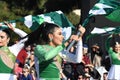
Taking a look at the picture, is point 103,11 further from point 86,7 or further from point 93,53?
point 86,7

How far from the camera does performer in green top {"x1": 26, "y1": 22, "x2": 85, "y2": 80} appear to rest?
26.1ft

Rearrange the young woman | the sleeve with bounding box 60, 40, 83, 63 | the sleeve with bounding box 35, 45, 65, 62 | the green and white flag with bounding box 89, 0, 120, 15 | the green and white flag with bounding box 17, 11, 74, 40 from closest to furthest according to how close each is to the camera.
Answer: the sleeve with bounding box 35, 45, 65, 62
the sleeve with bounding box 60, 40, 83, 63
the young woman
the green and white flag with bounding box 17, 11, 74, 40
the green and white flag with bounding box 89, 0, 120, 15

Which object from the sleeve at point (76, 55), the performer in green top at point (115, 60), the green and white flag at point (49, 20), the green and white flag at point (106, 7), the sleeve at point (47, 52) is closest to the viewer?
the sleeve at point (47, 52)

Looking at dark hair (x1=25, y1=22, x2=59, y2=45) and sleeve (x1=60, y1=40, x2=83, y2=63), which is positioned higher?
dark hair (x1=25, y1=22, x2=59, y2=45)

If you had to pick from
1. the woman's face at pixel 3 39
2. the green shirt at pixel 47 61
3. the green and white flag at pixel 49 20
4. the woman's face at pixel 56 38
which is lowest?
the green shirt at pixel 47 61

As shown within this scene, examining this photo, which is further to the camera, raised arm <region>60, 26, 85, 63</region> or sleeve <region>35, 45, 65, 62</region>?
raised arm <region>60, 26, 85, 63</region>

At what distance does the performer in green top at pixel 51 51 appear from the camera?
313 inches

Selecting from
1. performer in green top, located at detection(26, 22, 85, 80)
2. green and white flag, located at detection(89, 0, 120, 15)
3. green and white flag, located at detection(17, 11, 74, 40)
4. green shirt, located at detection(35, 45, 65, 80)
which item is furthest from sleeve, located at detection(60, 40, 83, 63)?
green and white flag, located at detection(89, 0, 120, 15)

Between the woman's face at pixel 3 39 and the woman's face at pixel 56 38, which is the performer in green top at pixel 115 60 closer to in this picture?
the woman's face at pixel 3 39

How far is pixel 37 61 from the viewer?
326 inches

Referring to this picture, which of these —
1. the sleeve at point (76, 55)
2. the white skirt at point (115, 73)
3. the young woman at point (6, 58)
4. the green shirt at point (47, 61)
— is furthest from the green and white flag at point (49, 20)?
the green shirt at point (47, 61)

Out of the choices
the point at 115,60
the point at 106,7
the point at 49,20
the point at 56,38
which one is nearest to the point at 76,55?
the point at 56,38

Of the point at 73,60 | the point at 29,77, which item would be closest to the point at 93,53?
the point at 29,77

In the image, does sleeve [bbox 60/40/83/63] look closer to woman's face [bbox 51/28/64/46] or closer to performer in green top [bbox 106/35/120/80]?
woman's face [bbox 51/28/64/46]
